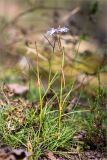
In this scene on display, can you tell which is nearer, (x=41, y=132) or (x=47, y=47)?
(x=41, y=132)

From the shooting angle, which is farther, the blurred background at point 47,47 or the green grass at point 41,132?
the blurred background at point 47,47

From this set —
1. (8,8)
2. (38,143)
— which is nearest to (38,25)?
(8,8)

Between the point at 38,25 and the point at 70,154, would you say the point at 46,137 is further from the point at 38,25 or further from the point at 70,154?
the point at 38,25

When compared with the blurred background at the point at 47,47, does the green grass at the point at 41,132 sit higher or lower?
lower

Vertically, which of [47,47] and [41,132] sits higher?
[47,47]

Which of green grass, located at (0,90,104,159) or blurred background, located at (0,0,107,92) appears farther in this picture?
blurred background, located at (0,0,107,92)

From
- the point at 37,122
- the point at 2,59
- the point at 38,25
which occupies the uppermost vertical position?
the point at 38,25

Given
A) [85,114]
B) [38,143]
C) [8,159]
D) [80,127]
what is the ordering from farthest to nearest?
[85,114]
[80,127]
[38,143]
[8,159]

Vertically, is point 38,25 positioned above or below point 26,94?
above

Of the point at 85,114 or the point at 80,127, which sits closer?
the point at 80,127

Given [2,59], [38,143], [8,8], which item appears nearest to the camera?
[38,143]

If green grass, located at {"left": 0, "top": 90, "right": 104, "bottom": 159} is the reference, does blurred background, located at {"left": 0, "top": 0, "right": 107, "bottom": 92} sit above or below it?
above
